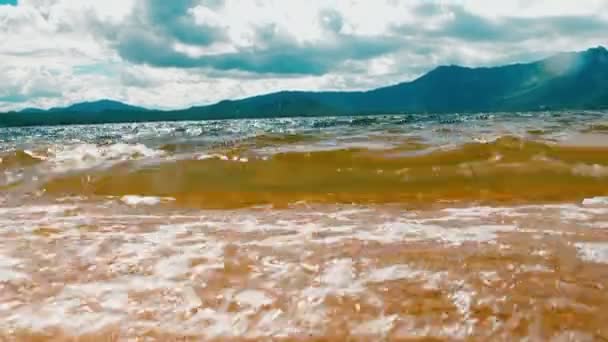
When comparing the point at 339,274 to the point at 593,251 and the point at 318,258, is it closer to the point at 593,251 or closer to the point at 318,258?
the point at 318,258

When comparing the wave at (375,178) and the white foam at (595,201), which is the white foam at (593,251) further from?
the wave at (375,178)

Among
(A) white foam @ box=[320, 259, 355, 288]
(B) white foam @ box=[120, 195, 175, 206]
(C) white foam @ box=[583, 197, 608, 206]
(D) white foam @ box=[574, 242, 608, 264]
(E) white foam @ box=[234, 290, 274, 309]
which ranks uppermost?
(E) white foam @ box=[234, 290, 274, 309]

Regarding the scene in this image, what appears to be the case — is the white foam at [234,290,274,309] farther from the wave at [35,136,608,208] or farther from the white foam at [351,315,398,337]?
the wave at [35,136,608,208]

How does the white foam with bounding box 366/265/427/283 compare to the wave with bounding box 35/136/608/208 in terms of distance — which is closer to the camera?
the white foam with bounding box 366/265/427/283

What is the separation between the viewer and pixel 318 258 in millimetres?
21422

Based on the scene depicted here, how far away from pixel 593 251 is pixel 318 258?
10498mm

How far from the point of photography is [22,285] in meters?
18.6

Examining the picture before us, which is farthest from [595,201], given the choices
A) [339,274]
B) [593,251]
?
[339,274]

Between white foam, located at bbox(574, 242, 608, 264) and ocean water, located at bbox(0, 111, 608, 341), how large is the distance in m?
0.08

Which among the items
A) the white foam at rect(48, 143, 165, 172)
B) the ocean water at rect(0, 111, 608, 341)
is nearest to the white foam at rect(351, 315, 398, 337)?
the ocean water at rect(0, 111, 608, 341)

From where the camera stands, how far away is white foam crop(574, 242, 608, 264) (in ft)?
65.3

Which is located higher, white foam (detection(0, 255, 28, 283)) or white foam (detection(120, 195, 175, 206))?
white foam (detection(0, 255, 28, 283))

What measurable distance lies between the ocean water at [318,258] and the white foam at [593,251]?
83 millimetres

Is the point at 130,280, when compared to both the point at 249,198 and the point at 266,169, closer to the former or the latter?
the point at 249,198
